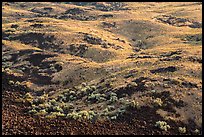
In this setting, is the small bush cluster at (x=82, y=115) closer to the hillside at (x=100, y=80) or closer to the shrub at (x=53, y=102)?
the hillside at (x=100, y=80)

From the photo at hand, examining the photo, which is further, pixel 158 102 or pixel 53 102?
pixel 53 102

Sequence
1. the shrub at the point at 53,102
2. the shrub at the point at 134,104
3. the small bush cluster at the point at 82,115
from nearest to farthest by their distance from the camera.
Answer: the small bush cluster at the point at 82,115, the shrub at the point at 134,104, the shrub at the point at 53,102

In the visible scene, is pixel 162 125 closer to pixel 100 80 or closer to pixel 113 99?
pixel 113 99

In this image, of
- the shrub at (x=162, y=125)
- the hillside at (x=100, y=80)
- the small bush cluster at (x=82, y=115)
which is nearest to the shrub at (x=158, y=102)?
the hillside at (x=100, y=80)

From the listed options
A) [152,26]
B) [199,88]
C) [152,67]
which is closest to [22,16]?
[152,26]

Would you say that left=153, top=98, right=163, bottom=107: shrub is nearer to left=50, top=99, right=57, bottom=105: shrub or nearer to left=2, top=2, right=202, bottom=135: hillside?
left=2, top=2, right=202, bottom=135: hillside

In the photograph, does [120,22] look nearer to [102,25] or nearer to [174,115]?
[102,25]

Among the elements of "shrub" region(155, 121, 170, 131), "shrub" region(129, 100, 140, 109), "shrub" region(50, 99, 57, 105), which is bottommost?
"shrub" region(50, 99, 57, 105)

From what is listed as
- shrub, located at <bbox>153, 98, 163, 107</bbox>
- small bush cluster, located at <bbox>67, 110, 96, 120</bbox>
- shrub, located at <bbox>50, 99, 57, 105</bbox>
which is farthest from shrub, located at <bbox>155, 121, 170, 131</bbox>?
shrub, located at <bbox>50, 99, 57, 105</bbox>

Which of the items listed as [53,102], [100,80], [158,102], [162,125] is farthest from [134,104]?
[100,80]
